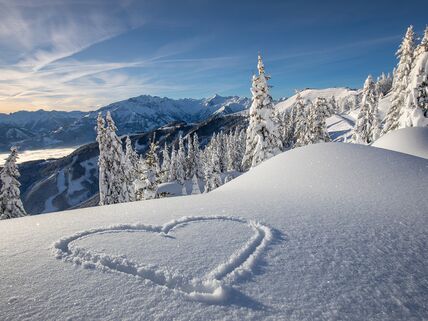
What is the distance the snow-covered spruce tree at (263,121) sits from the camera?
24.1 meters

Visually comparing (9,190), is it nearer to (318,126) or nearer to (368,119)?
(318,126)

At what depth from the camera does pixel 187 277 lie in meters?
3.04

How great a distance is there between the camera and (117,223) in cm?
485

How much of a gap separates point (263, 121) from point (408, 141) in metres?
11.9

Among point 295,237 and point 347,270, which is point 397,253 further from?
point 295,237

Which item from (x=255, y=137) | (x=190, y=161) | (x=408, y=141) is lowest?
(x=190, y=161)

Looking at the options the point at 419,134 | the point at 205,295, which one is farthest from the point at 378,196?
the point at 419,134

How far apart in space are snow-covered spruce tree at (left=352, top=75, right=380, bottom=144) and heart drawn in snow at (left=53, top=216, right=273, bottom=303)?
4579cm

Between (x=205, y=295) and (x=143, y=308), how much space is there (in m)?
0.58

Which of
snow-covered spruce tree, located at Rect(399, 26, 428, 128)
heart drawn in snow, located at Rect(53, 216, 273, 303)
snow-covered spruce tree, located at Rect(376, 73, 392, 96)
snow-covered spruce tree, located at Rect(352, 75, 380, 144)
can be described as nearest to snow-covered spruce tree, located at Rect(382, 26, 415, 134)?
snow-covered spruce tree, located at Rect(399, 26, 428, 128)

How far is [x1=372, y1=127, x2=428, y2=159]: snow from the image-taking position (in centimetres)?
1312

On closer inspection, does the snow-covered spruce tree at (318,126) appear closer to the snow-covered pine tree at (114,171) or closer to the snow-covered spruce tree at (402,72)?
the snow-covered spruce tree at (402,72)

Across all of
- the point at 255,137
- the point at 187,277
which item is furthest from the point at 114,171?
the point at 187,277

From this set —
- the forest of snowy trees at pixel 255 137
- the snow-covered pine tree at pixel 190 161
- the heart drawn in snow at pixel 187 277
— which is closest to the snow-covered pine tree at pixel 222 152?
the snow-covered pine tree at pixel 190 161
